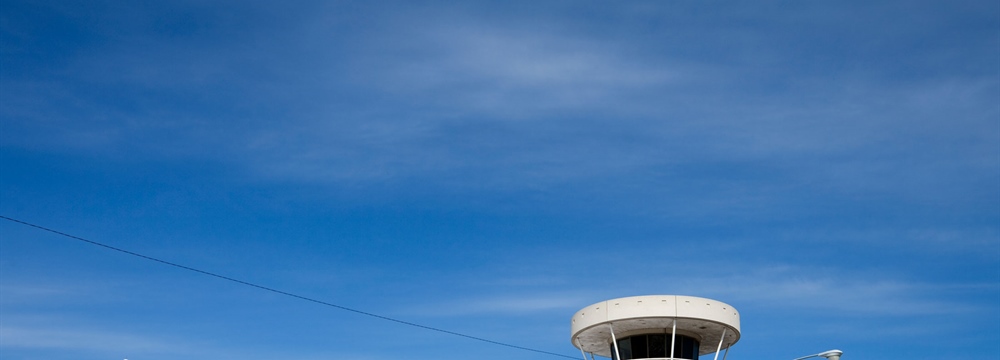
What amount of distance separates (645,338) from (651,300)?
241 centimetres

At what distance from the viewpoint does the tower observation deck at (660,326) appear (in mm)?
41625

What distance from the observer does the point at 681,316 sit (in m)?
41.3

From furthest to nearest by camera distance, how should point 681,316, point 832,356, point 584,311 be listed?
point 584,311, point 681,316, point 832,356

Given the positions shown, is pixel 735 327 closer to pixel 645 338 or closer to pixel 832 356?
pixel 645 338

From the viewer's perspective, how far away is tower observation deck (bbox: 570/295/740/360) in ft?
137

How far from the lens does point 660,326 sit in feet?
140

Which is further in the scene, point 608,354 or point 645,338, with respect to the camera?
point 608,354

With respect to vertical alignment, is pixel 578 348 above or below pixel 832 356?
above

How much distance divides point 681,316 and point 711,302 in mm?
1878

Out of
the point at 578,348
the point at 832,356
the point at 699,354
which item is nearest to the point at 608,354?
the point at 578,348

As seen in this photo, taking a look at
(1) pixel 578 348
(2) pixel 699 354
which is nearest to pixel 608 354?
(1) pixel 578 348

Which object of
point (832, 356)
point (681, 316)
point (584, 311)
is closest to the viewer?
point (832, 356)

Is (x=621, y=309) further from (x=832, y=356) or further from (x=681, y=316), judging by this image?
(x=832, y=356)

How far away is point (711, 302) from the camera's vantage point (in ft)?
139
